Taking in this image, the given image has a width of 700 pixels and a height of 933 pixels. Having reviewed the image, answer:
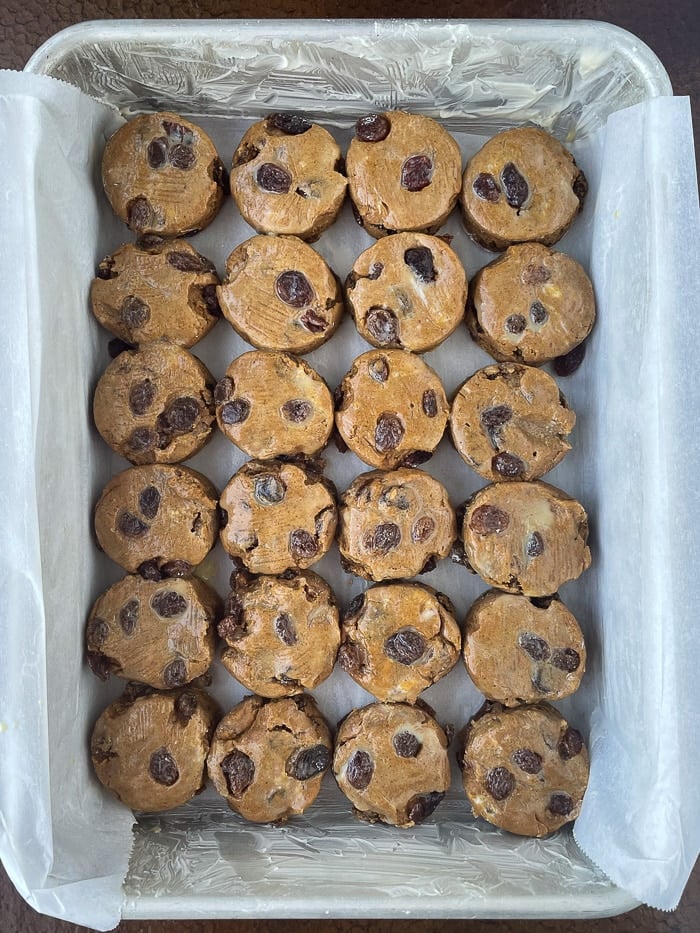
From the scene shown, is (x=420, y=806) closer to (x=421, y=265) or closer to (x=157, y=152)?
(x=421, y=265)

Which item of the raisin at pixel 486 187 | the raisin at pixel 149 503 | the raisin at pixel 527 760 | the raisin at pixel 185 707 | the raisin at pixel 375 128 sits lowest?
the raisin at pixel 527 760

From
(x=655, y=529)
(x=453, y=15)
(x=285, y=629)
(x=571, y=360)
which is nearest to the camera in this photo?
(x=655, y=529)

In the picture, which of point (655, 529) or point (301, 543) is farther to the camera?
point (301, 543)

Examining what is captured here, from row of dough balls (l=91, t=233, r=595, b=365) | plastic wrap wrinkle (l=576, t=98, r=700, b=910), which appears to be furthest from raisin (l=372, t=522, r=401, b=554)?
plastic wrap wrinkle (l=576, t=98, r=700, b=910)

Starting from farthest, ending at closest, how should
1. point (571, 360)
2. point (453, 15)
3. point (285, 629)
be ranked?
point (453, 15), point (571, 360), point (285, 629)

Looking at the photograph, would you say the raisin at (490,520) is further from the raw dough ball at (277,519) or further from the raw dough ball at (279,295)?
the raw dough ball at (279,295)

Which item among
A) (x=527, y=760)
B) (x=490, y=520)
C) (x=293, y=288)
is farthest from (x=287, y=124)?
(x=527, y=760)

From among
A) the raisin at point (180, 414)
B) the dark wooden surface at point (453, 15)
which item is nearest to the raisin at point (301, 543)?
the raisin at point (180, 414)
